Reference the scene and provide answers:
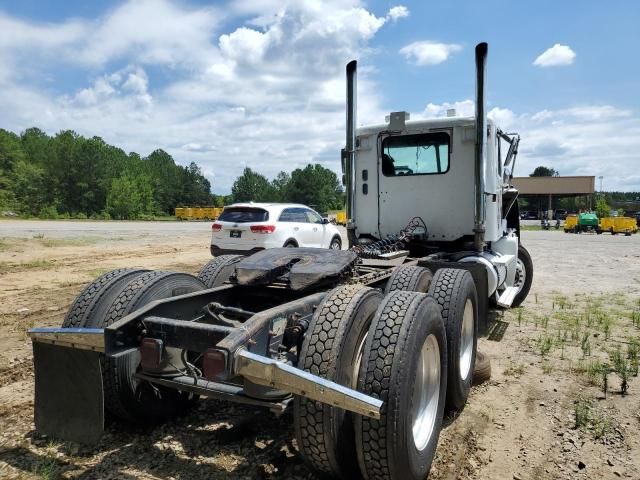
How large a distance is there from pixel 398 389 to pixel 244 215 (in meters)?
10.1

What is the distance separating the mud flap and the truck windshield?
16.1 feet

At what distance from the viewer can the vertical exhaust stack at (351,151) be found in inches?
255

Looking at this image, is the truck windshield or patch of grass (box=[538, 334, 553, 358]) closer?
patch of grass (box=[538, 334, 553, 358])

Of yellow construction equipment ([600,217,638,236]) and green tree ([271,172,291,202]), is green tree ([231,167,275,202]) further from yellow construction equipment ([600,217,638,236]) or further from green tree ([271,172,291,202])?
yellow construction equipment ([600,217,638,236])

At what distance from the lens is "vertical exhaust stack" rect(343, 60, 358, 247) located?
648cm

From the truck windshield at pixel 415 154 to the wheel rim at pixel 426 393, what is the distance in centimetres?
375

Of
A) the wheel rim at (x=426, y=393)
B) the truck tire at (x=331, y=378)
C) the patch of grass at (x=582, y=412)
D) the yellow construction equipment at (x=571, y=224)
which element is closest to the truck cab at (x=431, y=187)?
the patch of grass at (x=582, y=412)

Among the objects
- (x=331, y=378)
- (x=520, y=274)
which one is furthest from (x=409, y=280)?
(x=520, y=274)

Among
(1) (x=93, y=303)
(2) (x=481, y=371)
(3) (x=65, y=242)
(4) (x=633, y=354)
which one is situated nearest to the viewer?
(1) (x=93, y=303)

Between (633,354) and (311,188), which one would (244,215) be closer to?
(633,354)

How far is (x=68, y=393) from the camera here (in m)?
2.89

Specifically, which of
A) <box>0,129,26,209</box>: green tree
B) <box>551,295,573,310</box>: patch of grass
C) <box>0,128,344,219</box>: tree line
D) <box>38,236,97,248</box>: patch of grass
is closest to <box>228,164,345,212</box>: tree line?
<box>0,128,344,219</box>: tree line

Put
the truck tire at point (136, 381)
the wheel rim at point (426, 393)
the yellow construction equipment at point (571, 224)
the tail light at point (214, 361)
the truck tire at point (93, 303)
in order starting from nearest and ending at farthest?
the tail light at point (214, 361)
the wheel rim at point (426, 393)
the truck tire at point (136, 381)
the truck tire at point (93, 303)
the yellow construction equipment at point (571, 224)

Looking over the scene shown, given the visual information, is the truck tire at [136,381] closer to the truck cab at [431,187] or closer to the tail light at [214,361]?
the tail light at [214,361]
